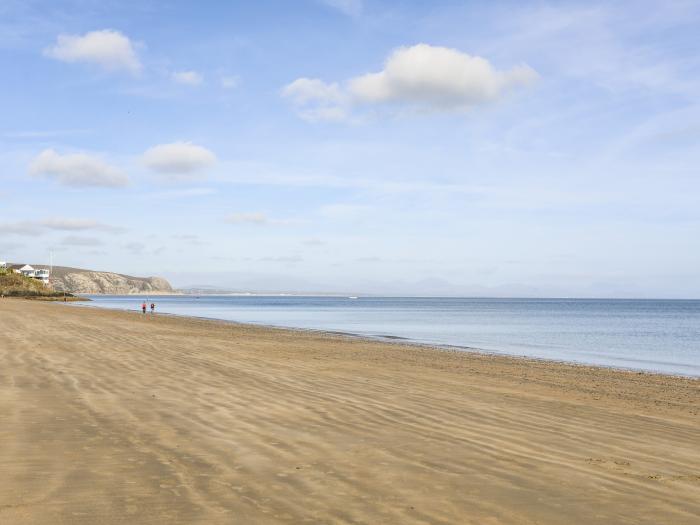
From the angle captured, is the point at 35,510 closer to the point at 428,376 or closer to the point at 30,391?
the point at 30,391

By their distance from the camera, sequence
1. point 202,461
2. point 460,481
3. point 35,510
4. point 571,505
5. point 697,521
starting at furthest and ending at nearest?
point 202,461 < point 460,481 < point 571,505 < point 697,521 < point 35,510

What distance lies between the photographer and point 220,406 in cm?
991

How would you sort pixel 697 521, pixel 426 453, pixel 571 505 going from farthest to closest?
pixel 426 453 → pixel 571 505 → pixel 697 521

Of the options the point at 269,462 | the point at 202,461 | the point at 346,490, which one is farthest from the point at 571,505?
the point at 202,461

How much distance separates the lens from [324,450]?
23.7 feet

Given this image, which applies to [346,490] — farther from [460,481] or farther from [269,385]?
[269,385]

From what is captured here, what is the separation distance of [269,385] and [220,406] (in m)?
2.74

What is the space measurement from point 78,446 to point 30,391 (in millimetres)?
4345

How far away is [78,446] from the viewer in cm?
686

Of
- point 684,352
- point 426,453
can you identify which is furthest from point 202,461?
point 684,352

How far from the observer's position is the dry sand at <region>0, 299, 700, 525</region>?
514cm

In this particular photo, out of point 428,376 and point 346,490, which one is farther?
point 428,376

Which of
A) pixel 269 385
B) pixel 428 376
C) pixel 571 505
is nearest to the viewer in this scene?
pixel 571 505

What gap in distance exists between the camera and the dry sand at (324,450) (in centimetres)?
514
